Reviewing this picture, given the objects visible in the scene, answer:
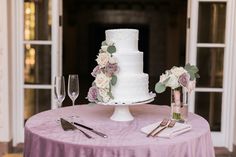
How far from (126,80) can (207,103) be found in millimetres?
2070

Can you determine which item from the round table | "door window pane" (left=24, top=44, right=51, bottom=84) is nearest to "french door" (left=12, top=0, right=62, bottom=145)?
"door window pane" (left=24, top=44, right=51, bottom=84)

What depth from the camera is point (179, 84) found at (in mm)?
1966

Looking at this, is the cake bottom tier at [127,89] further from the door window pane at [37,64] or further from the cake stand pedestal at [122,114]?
the door window pane at [37,64]

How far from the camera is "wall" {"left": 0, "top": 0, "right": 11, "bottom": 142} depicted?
3502 mm

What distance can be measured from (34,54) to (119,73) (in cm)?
202

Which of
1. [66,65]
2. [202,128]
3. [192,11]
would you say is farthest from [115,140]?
[66,65]

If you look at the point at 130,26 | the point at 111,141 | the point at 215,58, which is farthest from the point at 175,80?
the point at 130,26

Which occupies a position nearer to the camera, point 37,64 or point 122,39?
point 122,39

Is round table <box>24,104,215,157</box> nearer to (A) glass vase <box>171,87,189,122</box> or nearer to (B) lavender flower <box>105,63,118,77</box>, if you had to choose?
(A) glass vase <box>171,87,189,122</box>

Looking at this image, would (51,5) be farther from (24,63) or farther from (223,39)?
(223,39)

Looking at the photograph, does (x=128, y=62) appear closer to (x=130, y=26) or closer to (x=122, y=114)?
(x=122, y=114)

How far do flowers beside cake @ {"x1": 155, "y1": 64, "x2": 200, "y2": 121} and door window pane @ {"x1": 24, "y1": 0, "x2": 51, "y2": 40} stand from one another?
6.54ft

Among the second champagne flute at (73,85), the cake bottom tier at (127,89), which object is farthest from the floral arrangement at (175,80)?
the second champagne flute at (73,85)

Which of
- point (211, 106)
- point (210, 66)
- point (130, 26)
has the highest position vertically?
point (130, 26)
